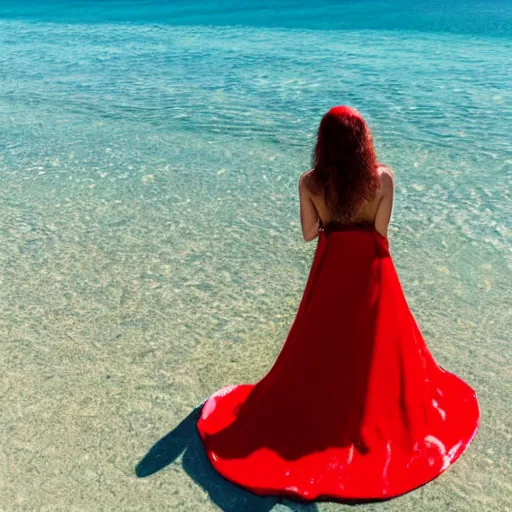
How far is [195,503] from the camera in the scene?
10.6 ft

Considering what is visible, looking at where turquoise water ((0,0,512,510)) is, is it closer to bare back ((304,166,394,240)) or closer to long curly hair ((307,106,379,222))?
bare back ((304,166,394,240))

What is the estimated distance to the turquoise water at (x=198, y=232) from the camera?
12.7ft

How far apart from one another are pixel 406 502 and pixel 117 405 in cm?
170

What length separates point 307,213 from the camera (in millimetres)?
3320


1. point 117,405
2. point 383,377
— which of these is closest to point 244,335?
point 117,405

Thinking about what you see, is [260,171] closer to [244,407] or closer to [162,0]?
[244,407]

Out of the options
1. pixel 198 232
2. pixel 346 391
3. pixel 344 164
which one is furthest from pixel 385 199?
pixel 198 232

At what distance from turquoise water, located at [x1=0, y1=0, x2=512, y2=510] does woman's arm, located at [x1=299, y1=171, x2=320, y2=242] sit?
120 centimetres

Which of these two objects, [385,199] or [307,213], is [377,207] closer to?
[385,199]

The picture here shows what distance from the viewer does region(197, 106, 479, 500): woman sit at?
Result: 319cm

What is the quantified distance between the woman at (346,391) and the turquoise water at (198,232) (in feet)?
0.70

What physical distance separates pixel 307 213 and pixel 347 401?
938 millimetres

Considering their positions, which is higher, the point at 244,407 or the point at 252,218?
the point at 244,407

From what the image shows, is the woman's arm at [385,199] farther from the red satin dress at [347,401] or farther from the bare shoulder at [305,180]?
the bare shoulder at [305,180]
